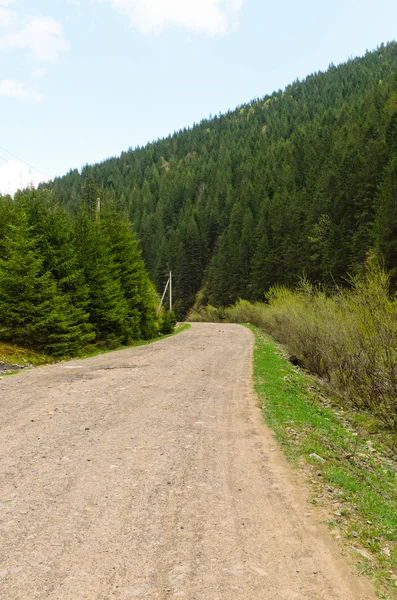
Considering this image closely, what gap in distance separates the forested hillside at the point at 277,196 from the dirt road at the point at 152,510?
17398 millimetres

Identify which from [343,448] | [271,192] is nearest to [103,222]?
[343,448]

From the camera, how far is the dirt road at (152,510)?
3.49m

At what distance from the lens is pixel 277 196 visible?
85.8 metres

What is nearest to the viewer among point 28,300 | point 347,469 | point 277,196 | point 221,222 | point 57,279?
point 347,469

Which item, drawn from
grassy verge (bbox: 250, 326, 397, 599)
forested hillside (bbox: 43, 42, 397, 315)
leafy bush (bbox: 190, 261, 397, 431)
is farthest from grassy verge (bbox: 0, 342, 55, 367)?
leafy bush (bbox: 190, 261, 397, 431)

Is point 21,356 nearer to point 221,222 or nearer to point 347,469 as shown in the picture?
point 347,469

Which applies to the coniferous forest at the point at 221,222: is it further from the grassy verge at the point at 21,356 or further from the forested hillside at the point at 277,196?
the grassy verge at the point at 21,356

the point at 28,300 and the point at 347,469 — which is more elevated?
the point at 28,300

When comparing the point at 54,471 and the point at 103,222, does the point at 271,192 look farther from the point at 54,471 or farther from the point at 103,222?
the point at 54,471

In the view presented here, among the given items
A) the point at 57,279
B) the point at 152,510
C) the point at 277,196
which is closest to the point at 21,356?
the point at 57,279

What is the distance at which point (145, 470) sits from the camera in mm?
5965

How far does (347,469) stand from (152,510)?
372 centimetres

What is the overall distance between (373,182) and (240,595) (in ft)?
200

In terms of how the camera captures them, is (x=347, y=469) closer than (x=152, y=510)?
No
